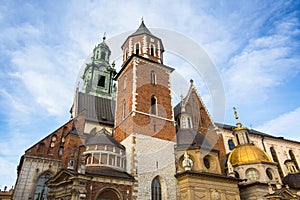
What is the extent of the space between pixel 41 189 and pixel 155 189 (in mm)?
10034

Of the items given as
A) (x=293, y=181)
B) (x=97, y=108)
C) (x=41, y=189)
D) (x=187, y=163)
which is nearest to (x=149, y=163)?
(x=187, y=163)

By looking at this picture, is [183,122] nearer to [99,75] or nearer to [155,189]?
[155,189]

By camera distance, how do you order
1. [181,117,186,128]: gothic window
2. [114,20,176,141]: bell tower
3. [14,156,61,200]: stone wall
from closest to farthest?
1. [14,156,61,200]: stone wall
2. [114,20,176,141]: bell tower
3. [181,117,186,128]: gothic window

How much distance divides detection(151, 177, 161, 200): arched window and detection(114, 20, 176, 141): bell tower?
12.0 feet

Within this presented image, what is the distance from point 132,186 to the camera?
16250 millimetres

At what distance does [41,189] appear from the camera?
65.5ft

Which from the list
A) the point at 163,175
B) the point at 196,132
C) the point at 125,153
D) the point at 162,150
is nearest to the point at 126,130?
the point at 125,153

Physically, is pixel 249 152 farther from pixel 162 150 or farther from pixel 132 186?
pixel 132 186

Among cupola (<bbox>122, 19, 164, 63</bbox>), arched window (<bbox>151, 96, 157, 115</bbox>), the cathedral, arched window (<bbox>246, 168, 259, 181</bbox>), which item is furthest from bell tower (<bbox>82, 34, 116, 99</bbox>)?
arched window (<bbox>246, 168, 259, 181</bbox>)

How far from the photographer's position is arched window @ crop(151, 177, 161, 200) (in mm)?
17134

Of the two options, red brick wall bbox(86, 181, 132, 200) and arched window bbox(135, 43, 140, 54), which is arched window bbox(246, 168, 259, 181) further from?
arched window bbox(135, 43, 140, 54)

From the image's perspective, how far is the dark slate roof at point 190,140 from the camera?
20.6 m

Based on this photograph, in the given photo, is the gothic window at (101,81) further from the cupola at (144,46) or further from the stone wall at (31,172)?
the stone wall at (31,172)

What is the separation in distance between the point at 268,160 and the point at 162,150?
11.6 m
